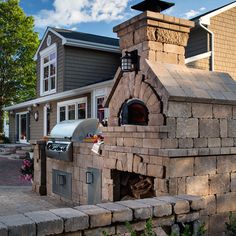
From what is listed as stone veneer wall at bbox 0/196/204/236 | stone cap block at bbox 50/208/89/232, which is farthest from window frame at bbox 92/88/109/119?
stone cap block at bbox 50/208/89/232

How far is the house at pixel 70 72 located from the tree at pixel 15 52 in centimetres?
752

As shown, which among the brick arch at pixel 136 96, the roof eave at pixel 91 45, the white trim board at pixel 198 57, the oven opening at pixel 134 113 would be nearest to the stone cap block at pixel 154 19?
the brick arch at pixel 136 96

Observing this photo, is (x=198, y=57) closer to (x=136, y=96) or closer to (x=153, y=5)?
(x=153, y=5)

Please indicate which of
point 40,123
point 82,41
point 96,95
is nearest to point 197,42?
point 96,95

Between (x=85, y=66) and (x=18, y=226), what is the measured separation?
546 inches

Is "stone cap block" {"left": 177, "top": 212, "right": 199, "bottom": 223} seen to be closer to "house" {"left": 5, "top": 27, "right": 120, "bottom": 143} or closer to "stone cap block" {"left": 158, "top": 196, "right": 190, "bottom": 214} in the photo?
"stone cap block" {"left": 158, "top": 196, "right": 190, "bottom": 214}

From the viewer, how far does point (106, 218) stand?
136 inches

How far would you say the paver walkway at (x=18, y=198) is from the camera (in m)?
7.64

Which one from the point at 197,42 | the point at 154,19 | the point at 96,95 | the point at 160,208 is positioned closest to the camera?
the point at 160,208

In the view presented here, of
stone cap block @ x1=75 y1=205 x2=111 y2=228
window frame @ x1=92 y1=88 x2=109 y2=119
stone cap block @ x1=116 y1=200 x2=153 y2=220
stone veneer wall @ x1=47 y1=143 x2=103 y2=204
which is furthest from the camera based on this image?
window frame @ x1=92 y1=88 x2=109 y2=119

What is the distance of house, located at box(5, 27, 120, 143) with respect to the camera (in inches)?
606

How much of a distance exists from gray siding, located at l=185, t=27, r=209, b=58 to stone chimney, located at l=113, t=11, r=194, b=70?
20.4ft

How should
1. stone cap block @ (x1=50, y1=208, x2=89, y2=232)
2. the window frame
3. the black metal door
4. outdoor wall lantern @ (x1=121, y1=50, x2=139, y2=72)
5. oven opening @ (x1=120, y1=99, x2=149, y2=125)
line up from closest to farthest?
1. stone cap block @ (x1=50, y1=208, x2=89, y2=232)
2. oven opening @ (x1=120, y1=99, x2=149, y2=125)
3. outdoor wall lantern @ (x1=121, y1=50, x2=139, y2=72)
4. the black metal door
5. the window frame

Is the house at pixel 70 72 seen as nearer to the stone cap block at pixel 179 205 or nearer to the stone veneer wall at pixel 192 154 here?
the stone veneer wall at pixel 192 154
